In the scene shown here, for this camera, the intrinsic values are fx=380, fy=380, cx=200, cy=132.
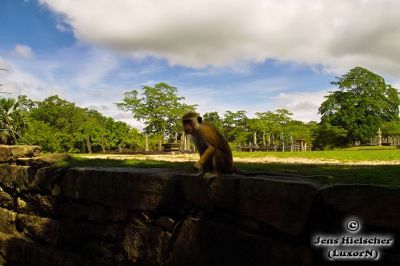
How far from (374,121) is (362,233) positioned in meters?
46.5

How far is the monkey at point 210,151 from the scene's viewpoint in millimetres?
4004

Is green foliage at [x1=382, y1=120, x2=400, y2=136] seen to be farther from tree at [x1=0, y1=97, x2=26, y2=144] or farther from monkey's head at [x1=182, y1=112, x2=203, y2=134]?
monkey's head at [x1=182, y1=112, x2=203, y2=134]

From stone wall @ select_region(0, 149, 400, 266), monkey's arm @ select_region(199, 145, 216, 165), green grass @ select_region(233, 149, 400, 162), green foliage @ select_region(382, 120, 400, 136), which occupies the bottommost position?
stone wall @ select_region(0, 149, 400, 266)

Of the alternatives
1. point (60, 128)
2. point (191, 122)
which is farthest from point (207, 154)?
point (60, 128)

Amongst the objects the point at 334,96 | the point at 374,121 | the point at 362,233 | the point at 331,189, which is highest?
the point at 334,96

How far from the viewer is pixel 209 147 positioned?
162 inches

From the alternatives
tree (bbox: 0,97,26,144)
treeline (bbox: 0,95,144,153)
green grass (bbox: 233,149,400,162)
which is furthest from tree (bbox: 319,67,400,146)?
tree (bbox: 0,97,26,144)

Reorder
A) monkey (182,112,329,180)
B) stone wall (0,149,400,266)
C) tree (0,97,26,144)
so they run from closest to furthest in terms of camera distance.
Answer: stone wall (0,149,400,266) → monkey (182,112,329,180) → tree (0,97,26,144)

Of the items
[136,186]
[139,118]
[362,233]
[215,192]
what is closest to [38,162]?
Answer: [136,186]

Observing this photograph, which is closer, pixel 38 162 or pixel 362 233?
pixel 362 233

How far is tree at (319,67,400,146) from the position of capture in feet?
148

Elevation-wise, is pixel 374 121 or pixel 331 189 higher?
pixel 374 121

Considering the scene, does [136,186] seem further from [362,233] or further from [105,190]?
[362,233]

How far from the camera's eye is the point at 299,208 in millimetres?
3141
